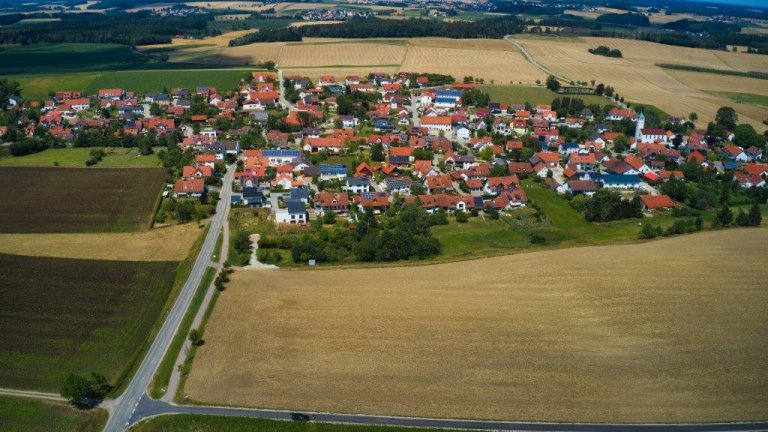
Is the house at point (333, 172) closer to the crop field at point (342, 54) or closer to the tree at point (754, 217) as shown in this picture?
the tree at point (754, 217)

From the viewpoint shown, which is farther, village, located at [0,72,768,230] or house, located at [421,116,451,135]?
house, located at [421,116,451,135]

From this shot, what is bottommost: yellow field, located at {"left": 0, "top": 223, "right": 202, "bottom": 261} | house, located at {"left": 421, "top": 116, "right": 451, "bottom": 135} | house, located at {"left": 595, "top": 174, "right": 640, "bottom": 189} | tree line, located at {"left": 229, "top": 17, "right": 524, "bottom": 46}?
yellow field, located at {"left": 0, "top": 223, "right": 202, "bottom": 261}

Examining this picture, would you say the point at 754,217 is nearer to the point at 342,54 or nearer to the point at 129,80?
the point at 342,54

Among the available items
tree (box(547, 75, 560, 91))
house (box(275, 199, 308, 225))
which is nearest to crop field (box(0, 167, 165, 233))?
house (box(275, 199, 308, 225))

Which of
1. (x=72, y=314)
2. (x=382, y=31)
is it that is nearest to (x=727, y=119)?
(x=72, y=314)

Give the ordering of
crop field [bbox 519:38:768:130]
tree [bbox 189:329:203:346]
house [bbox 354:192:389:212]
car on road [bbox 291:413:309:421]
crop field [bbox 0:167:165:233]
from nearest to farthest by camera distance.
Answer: car on road [bbox 291:413:309:421] → tree [bbox 189:329:203:346] → crop field [bbox 0:167:165:233] → house [bbox 354:192:389:212] → crop field [bbox 519:38:768:130]

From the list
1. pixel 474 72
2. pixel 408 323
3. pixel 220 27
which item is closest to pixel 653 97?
pixel 474 72

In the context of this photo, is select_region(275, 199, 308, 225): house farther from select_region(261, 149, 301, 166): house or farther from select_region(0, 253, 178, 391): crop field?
select_region(261, 149, 301, 166): house
